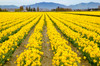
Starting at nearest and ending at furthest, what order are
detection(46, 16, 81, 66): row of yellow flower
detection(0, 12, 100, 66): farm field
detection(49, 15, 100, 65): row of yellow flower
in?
1. detection(46, 16, 81, 66): row of yellow flower
2. detection(0, 12, 100, 66): farm field
3. detection(49, 15, 100, 65): row of yellow flower

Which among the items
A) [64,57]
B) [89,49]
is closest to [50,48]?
[89,49]

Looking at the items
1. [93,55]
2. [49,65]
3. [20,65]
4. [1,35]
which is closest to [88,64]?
[93,55]

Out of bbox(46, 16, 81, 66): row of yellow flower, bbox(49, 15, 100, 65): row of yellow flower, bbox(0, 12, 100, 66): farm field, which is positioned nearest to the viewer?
bbox(46, 16, 81, 66): row of yellow flower

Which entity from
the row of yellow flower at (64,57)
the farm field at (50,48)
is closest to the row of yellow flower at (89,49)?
the farm field at (50,48)

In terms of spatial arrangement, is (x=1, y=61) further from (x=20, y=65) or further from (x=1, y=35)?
(x=1, y=35)

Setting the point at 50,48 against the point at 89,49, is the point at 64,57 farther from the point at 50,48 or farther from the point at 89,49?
the point at 50,48

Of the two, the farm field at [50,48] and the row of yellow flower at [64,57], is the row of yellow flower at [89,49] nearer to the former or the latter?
the farm field at [50,48]

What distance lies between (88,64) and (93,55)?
884mm

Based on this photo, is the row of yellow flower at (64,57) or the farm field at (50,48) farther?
the farm field at (50,48)

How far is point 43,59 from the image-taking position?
6.64 meters

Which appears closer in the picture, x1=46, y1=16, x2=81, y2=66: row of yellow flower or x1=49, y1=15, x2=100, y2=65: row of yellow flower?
x1=46, y1=16, x2=81, y2=66: row of yellow flower

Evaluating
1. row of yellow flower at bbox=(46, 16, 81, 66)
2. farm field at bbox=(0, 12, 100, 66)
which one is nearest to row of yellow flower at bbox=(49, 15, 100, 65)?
farm field at bbox=(0, 12, 100, 66)

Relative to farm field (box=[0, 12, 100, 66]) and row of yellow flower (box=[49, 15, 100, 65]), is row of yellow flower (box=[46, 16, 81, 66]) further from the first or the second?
row of yellow flower (box=[49, 15, 100, 65])

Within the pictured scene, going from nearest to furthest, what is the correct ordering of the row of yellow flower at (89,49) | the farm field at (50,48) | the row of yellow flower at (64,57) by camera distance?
the row of yellow flower at (64,57) → the farm field at (50,48) → the row of yellow flower at (89,49)
